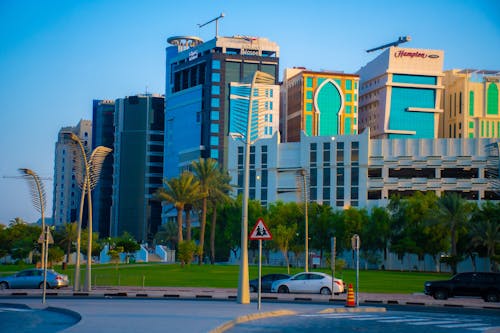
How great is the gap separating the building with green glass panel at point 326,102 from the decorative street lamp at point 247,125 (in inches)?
5476

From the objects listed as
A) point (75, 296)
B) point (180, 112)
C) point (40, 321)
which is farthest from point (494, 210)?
point (180, 112)

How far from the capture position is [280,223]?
11219 cm

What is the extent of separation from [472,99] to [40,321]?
168m

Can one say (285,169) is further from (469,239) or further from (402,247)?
(469,239)

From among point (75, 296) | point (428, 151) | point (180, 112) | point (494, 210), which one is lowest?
point (75, 296)

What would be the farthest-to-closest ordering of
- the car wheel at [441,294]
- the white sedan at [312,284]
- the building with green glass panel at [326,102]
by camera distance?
the building with green glass panel at [326,102] < the white sedan at [312,284] < the car wheel at [441,294]

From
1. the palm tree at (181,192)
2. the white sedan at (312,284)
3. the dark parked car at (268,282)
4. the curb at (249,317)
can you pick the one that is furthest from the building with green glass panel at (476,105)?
the curb at (249,317)

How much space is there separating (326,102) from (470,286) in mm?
135104

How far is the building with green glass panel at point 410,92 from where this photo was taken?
176125mm

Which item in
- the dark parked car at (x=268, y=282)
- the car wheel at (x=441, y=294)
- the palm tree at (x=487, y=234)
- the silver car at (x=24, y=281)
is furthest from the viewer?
the palm tree at (x=487, y=234)

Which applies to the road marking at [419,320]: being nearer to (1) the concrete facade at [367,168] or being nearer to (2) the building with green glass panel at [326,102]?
(1) the concrete facade at [367,168]

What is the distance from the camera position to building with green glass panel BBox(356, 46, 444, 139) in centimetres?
17612

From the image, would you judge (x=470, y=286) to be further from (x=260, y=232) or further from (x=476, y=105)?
(x=476, y=105)

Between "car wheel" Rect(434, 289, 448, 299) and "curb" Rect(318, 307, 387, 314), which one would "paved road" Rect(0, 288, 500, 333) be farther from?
"car wheel" Rect(434, 289, 448, 299)
